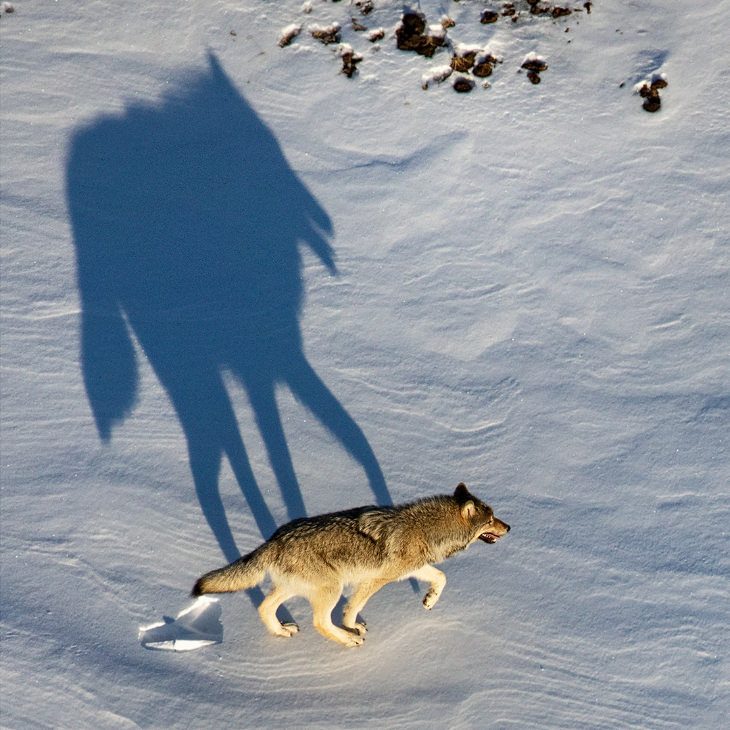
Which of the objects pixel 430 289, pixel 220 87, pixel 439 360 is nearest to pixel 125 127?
pixel 220 87

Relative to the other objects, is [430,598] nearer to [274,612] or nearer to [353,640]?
[353,640]

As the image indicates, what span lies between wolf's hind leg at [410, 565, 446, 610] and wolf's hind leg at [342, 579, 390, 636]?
0.30m

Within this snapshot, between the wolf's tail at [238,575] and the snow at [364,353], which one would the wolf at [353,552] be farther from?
the snow at [364,353]

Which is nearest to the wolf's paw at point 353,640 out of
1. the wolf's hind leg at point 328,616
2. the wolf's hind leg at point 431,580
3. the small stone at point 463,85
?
the wolf's hind leg at point 328,616

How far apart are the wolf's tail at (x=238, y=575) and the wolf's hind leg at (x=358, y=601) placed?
79cm

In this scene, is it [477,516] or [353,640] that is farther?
[353,640]

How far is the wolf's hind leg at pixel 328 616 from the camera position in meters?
4.72

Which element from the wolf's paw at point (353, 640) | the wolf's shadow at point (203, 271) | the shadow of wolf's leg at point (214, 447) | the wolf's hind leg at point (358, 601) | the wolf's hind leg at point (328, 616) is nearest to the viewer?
the wolf's hind leg at point (328, 616)

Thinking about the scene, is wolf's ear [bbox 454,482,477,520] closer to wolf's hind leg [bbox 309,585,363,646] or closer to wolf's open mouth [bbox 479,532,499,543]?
wolf's open mouth [bbox 479,532,499,543]

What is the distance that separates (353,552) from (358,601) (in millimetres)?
594

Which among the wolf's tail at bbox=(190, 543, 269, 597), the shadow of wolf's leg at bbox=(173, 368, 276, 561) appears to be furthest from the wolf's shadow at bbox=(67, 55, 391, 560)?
the wolf's tail at bbox=(190, 543, 269, 597)

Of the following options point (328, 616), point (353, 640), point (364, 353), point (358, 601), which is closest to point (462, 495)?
point (358, 601)

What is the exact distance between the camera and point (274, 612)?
4.99 meters

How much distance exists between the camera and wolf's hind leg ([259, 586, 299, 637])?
4.80 meters
